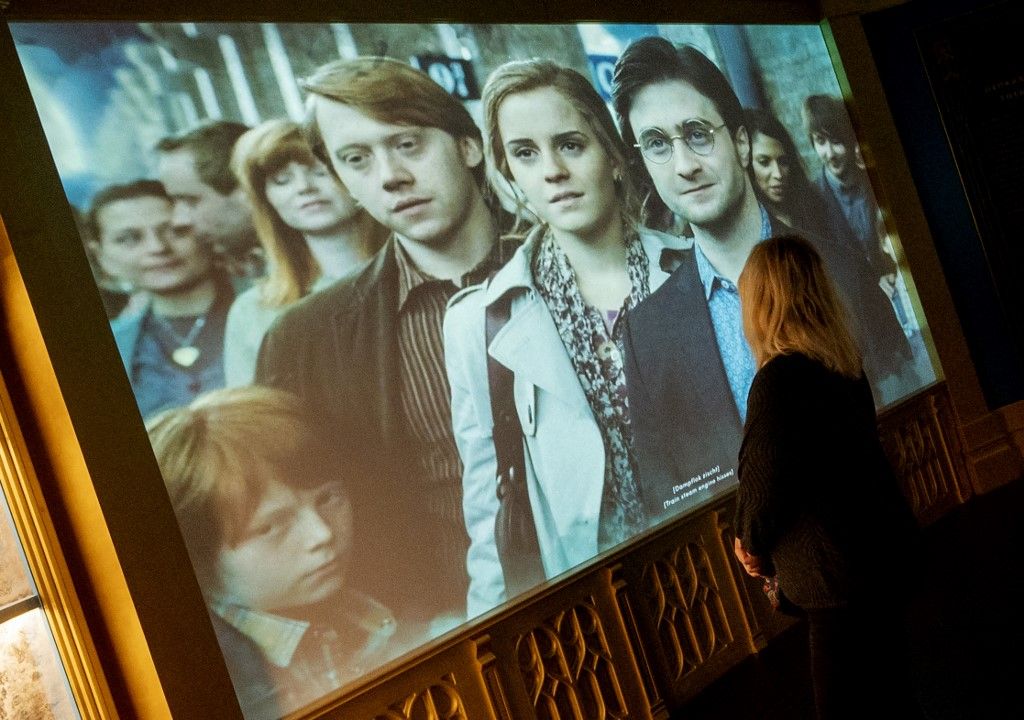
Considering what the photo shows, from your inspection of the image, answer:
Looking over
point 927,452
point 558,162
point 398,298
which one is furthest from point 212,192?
point 927,452

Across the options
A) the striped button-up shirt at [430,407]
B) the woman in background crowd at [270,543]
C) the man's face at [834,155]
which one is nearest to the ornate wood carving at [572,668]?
the striped button-up shirt at [430,407]

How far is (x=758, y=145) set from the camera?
551cm

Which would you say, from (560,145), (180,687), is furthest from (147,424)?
(560,145)

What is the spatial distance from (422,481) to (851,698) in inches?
61.6

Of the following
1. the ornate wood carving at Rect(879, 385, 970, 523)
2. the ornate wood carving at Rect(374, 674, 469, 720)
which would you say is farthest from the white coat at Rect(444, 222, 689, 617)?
the ornate wood carving at Rect(879, 385, 970, 523)

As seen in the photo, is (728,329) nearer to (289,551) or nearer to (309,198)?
(309,198)

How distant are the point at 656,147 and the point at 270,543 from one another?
2.65m

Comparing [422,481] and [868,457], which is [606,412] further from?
[868,457]

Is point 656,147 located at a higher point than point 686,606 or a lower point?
higher

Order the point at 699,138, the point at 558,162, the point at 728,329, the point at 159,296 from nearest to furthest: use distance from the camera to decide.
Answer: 1. the point at 159,296
2. the point at 558,162
3. the point at 728,329
4. the point at 699,138

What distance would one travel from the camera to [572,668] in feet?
12.6

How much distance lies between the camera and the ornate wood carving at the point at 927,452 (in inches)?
230

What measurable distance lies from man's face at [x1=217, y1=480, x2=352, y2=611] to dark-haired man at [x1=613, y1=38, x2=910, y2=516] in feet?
4.93

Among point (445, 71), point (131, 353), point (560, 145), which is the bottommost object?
point (131, 353)
